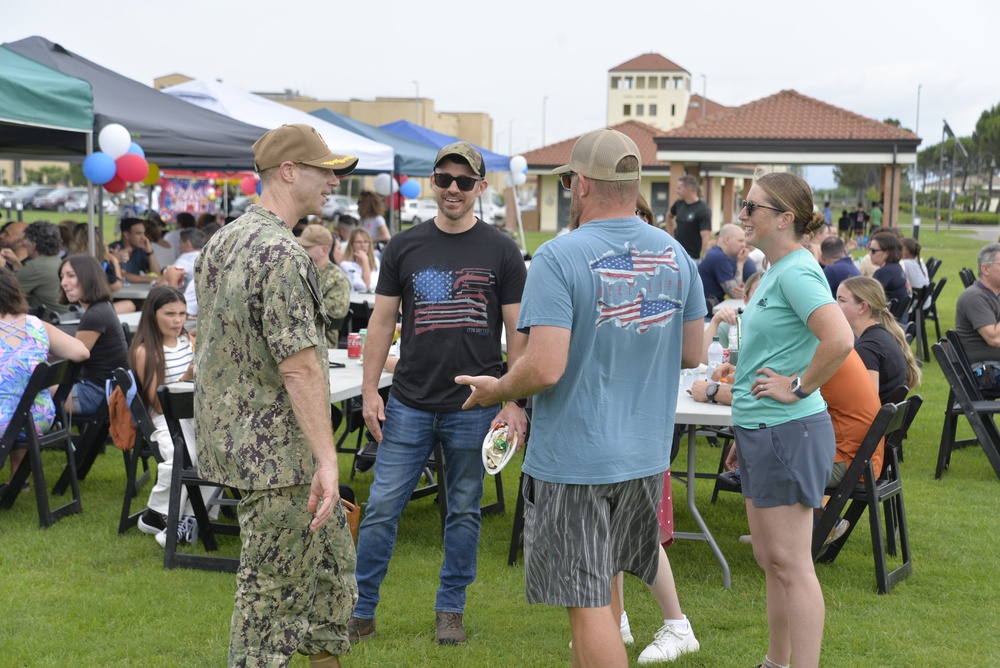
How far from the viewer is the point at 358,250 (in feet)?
32.9

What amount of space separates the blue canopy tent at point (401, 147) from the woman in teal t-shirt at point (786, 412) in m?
9.95

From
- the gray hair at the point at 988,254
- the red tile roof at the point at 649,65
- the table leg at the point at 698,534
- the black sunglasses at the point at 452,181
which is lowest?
the table leg at the point at 698,534

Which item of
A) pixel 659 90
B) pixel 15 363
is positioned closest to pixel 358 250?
pixel 15 363

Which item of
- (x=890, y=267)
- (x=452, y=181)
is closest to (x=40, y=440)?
(x=452, y=181)

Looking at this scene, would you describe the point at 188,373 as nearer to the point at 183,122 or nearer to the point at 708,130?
the point at 183,122

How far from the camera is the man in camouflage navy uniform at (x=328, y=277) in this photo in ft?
21.9

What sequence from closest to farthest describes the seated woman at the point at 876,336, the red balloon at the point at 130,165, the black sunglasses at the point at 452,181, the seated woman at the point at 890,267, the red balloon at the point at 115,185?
the black sunglasses at the point at 452,181 < the seated woman at the point at 876,336 < the red balloon at the point at 130,165 < the seated woman at the point at 890,267 < the red balloon at the point at 115,185

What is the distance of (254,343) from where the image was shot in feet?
8.40

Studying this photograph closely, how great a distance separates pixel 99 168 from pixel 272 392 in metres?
6.10

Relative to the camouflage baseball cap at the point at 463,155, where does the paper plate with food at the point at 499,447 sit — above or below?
below

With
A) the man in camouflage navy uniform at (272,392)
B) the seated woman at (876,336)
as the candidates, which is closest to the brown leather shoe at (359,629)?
the man in camouflage navy uniform at (272,392)

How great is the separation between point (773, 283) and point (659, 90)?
306ft

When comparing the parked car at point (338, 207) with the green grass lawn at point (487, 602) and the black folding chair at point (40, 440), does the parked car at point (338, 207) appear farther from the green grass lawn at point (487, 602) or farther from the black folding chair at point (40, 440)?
the green grass lawn at point (487, 602)

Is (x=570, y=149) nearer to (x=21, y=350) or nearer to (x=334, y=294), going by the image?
(x=334, y=294)
